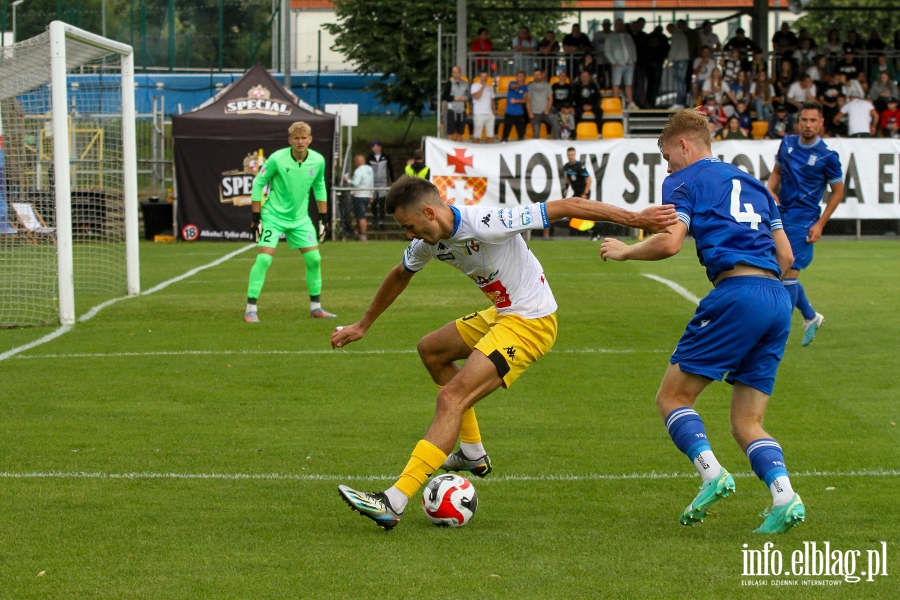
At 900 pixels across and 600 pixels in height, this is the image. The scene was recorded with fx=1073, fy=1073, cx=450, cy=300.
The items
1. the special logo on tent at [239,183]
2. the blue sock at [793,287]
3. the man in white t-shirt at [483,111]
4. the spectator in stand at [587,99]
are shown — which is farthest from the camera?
the special logo on tent at [239,183]

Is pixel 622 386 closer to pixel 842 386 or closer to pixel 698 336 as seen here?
pixel 842 386

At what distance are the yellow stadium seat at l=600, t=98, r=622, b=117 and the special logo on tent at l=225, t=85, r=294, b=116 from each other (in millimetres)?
7932

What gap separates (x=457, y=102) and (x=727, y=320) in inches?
852

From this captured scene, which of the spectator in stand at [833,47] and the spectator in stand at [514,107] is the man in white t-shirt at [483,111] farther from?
the spectator in stand at [833,47]

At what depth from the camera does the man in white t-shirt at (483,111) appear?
2572cm

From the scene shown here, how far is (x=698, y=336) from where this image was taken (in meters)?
5.16

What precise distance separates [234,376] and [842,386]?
5.15 m

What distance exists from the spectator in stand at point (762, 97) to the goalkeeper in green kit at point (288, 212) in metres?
16.4

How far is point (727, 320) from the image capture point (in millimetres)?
5074

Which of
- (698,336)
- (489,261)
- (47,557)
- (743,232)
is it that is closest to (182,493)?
(47,557)

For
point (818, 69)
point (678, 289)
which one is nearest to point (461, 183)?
point (818, 69)

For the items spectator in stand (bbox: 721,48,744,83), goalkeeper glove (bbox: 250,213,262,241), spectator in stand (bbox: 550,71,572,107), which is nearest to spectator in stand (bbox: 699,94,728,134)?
spectator in stand (bbox: 721,48,744,83)

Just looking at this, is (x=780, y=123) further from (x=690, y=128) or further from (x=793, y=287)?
(x=690, y=128)

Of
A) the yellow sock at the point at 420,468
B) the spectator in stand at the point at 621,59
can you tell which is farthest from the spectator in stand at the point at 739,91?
the yellow sock at the point at 420,468
